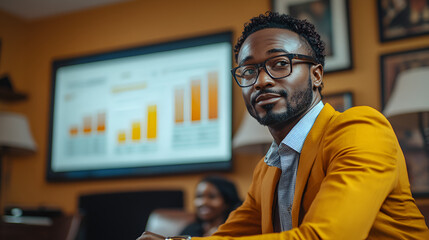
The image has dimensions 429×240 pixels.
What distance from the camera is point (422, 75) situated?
93.4 inches

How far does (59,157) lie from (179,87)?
129 cm

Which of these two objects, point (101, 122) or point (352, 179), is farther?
point (101, 122)

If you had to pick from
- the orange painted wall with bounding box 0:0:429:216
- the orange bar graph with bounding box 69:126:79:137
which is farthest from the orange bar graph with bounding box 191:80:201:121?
the orange bar graph with bounding box 69:126:79:137

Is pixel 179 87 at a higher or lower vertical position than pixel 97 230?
higher

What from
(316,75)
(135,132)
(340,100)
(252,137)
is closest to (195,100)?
(135,132)

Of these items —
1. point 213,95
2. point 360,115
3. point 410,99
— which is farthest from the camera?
point 213,95

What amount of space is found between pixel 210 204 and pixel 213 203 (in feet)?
0.06

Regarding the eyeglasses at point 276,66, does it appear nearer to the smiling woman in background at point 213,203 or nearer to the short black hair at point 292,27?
the short black hair at point 292,27

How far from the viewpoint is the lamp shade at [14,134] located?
361cm

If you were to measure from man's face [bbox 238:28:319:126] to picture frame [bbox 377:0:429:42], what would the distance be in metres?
2.10

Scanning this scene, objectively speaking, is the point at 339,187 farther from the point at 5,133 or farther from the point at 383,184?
the point at 5,133

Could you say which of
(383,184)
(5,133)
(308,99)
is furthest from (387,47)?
(5,133)

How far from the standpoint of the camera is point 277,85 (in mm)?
1079

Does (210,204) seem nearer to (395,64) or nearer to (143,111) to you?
(143,111)
